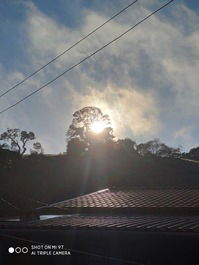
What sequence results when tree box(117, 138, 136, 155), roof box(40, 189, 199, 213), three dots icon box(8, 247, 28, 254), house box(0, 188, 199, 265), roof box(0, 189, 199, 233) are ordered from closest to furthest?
house box(0, 188, 199, 265), roof box(0, 189, 199, 233), three dots icon box(8, 247, 28, 254), roof box(40, 189, 199, 213), tree box(117, 138, 136, 155)

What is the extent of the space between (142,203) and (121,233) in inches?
168

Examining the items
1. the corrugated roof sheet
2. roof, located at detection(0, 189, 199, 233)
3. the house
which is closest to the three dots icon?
the house

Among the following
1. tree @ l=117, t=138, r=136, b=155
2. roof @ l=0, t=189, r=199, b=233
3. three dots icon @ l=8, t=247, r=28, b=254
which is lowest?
three dots icon @ l=8, t=247, r=28, b=254

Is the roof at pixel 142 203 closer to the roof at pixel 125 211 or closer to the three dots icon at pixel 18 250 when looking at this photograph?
the roof at pixel 125 211

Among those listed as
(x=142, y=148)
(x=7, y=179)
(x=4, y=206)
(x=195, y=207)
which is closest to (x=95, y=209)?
(x=195, y=207)

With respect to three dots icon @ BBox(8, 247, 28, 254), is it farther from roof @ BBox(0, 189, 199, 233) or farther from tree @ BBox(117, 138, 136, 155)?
tree @ BBox(117, 138, 136, 155)

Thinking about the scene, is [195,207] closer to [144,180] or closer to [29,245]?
[29,245]

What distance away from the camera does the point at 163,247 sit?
8.27 metres

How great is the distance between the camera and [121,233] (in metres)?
7.12

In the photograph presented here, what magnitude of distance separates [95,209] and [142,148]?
2183 inches

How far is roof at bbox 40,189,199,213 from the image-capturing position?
1030 cm

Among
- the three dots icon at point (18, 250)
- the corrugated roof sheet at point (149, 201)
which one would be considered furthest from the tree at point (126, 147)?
the three dots icon at point (18, 250)

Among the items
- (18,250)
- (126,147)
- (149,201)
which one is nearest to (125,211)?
(149,201)

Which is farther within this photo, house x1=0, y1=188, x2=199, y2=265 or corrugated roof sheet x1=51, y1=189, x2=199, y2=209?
corrugated roof sheet x1=51, y1=189, x2=199, y2=209
